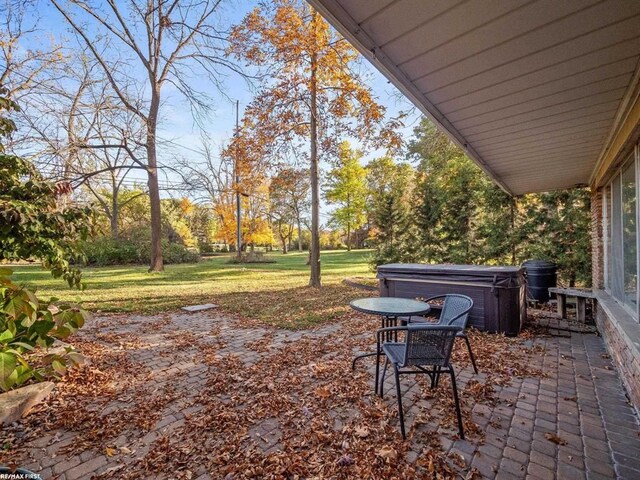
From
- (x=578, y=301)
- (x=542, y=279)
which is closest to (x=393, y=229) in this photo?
(x=542, y=279)

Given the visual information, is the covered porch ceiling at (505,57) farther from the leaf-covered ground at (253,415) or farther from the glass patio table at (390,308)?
the leaf-covered ground at (253,415)

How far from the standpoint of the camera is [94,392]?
9.46 ft

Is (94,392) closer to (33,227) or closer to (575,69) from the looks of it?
(33,227)

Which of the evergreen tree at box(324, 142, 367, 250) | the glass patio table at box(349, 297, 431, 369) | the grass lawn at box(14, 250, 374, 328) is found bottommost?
the grass lawn at box(14, 250, 374, 328)

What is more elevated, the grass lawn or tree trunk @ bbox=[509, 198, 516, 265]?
tree trunk @ bbox=[509, 198, 516, 265]

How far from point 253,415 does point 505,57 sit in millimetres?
3252

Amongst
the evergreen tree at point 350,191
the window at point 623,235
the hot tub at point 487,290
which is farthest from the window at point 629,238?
the evergreen tree at point 350,191

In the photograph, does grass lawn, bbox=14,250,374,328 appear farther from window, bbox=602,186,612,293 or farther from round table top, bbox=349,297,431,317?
window, bbox=602,186,612,293

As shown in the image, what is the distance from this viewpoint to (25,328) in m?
2.49

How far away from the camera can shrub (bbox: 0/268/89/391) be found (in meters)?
1.97

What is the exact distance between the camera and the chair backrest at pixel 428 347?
230 cm

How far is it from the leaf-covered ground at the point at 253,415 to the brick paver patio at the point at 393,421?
0.01 m

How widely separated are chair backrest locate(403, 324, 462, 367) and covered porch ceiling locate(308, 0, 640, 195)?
75.1 inches

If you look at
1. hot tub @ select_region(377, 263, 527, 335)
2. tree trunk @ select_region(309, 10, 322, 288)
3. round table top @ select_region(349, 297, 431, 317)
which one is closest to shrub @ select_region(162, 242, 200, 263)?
tree trunk @ select_region(309, 10, 322, 288)
